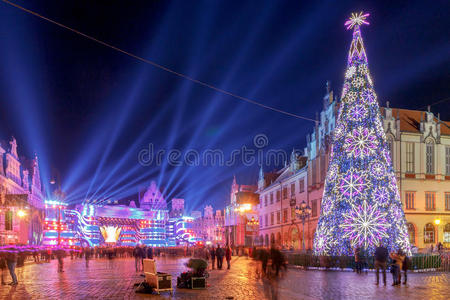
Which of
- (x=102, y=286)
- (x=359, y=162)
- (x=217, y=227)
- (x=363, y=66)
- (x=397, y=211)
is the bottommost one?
(x=217, y=227)

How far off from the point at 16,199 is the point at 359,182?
30120mm

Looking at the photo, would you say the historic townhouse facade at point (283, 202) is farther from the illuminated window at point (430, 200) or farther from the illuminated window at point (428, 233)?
the illuminated window at point (430, 200)

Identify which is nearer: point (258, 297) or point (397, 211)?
point (258, 297)

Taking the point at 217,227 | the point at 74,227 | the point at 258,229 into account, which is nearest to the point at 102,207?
the point at 74,227

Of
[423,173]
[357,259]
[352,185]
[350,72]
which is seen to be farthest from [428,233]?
[350,72]

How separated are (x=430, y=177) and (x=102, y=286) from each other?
37.6 metres

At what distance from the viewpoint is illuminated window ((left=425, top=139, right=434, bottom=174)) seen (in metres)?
47.1

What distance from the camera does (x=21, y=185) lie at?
7000 cm

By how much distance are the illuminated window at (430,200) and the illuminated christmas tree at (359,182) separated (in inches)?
916

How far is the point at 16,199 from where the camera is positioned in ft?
139

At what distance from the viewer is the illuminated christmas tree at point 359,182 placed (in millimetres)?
24953

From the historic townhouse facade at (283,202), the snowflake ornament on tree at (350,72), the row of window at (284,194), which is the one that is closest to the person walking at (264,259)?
the snowflake ornament on tree at (350,72)

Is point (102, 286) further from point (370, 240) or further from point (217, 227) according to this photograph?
point (217, 227)

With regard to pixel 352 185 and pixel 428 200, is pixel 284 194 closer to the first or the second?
pixel 428 200
